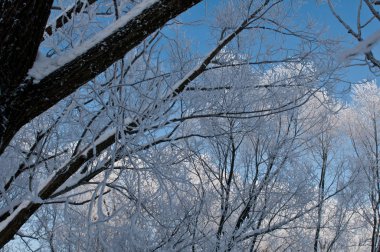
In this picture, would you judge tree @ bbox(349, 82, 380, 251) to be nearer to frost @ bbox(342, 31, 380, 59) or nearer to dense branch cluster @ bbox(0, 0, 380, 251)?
dense branch cluster @ bbox(0, 0, 380, 251)

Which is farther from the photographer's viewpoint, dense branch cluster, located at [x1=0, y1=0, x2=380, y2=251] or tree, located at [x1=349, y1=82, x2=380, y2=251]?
tree, located at [x1=349, y1=82, x2=380, y2=251]

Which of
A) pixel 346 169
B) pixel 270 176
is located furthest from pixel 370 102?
pixel 270 176

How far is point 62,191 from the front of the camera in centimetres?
332

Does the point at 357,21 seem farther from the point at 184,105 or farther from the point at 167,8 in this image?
the point at 184,105

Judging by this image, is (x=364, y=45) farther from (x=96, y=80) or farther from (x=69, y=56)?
(x=96, y=80)

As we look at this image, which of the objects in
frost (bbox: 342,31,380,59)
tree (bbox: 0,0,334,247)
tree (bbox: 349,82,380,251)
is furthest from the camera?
tree (bbox: 349,82,380,251)

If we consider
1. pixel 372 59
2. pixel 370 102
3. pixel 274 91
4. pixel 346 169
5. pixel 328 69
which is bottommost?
pixel 372 59

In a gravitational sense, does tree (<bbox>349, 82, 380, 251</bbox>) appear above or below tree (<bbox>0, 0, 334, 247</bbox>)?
above

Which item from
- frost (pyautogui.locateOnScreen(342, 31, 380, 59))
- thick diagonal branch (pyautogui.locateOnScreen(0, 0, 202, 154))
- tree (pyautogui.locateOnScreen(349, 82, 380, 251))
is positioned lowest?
frost (pyautogui.locateOnScreen(342, 31, 380, 59))

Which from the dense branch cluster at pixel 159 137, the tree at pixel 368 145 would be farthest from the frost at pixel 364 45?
the tree at pixel 368 145

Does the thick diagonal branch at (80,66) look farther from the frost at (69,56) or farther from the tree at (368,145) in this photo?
the tree at (368,145)

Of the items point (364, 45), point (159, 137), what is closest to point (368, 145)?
point (159, 137)

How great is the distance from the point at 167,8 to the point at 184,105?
227cm

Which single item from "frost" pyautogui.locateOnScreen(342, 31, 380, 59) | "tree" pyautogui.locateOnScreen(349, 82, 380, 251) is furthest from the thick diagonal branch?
"tree" pyautogui.locateOnScreen(349, 82, 380, 251)
